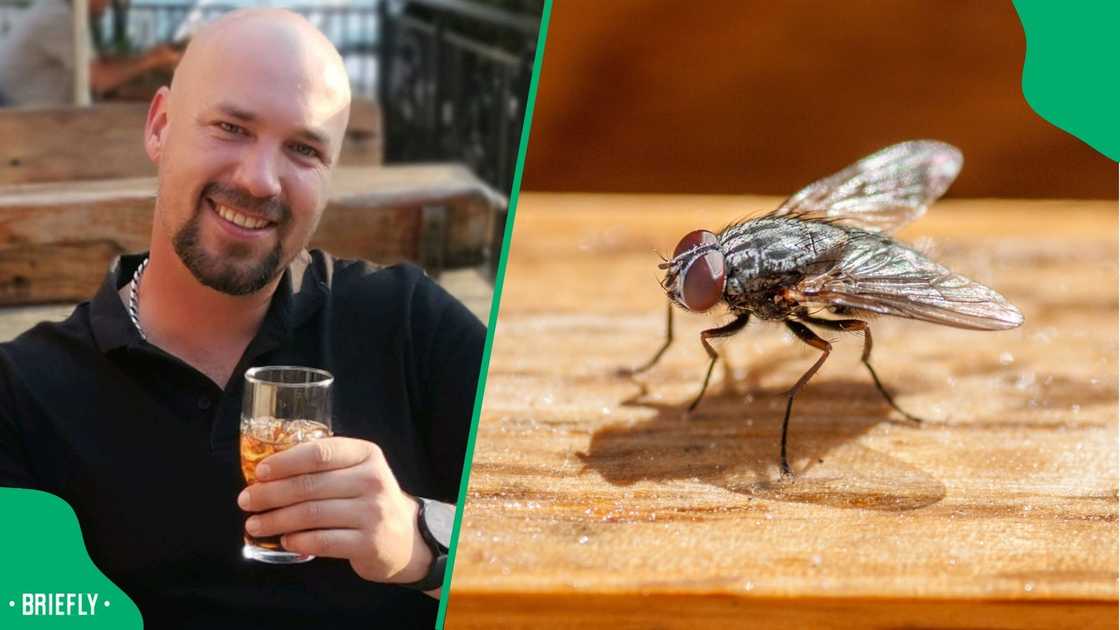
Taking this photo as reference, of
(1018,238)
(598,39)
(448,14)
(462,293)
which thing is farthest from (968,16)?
(462,293)

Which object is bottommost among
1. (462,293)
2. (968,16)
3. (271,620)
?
(271,620)

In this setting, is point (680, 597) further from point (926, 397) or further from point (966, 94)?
point (966, 94)

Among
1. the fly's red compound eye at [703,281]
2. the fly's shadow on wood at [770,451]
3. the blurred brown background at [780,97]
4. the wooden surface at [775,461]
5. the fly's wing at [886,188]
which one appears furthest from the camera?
the blurred brown background at [780,97]

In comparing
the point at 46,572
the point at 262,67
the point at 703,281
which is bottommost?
the point at 46,572

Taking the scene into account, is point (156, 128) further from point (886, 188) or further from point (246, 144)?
point (886, 188)

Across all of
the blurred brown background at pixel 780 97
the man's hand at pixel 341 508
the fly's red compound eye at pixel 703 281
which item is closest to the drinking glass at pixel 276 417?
the man's hand at pixel 341 508

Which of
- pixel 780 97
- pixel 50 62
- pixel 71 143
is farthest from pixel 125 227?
pixel 780 97

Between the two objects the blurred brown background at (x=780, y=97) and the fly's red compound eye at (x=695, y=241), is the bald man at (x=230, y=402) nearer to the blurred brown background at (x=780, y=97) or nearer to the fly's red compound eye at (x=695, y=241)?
the fly's red compound eye at (x=695, y=241)
